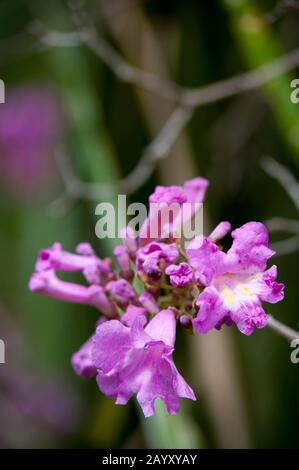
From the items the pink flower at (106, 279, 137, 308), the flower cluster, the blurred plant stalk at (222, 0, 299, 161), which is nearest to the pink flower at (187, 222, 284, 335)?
the flower cluster

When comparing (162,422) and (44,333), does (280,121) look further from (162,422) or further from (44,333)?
(44,333)

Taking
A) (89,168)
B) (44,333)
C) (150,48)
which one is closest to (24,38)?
(150,48)

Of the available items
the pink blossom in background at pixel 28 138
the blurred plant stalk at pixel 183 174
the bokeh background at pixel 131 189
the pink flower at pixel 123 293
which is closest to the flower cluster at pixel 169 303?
the pink flower at pixel 123 293

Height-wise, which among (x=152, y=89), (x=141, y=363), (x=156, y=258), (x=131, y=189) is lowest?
(x=141, y=363)

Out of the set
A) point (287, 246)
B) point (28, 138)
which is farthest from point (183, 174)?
point (28, 138)

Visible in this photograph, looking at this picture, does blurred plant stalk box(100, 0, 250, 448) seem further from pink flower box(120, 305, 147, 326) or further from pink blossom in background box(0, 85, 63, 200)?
pink flower box(120, 305, 147, 326)

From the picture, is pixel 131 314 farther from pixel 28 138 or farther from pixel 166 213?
pixel 28 138
